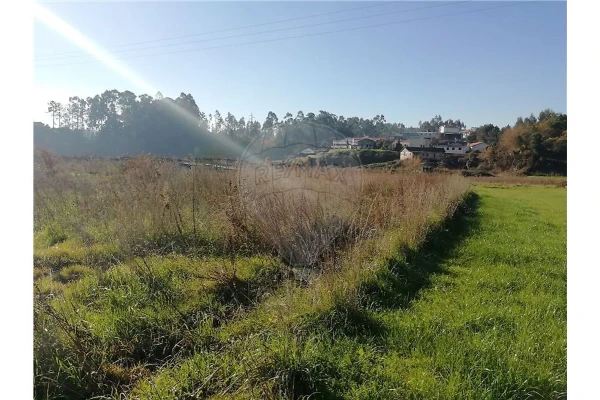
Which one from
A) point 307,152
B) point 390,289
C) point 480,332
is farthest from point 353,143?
point 480,332

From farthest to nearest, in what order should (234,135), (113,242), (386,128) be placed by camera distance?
(386,128) → (234,135) → (113,242)

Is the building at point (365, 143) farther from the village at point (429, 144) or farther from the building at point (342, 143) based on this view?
the building at point (342, 143)

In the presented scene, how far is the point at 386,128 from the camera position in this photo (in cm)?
1270

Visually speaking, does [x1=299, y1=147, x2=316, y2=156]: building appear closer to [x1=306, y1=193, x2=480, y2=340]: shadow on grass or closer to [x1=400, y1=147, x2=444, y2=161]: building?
[x1=306, y1=193, x2=480, y2=340]: shadow on grass

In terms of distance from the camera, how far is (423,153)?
53.6 ft

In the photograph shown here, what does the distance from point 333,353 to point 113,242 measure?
3.38 m

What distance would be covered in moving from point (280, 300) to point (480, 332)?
67.9 inches

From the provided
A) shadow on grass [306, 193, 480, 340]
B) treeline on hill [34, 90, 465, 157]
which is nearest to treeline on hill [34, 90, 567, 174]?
treeline on hill [34, 90, 465, 157]

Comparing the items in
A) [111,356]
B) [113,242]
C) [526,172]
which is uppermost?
[526,172]

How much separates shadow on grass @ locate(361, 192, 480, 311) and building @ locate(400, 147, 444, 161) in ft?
26.3

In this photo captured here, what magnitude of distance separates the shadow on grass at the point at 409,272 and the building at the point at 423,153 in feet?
26.3

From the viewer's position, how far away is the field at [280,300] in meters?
2.14

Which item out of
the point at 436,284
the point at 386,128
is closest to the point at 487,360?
the point at 436,284

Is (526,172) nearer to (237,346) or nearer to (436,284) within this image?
(436,284)
